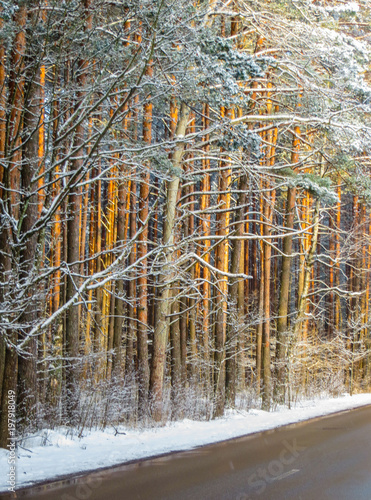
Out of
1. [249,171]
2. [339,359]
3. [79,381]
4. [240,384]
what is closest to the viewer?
[79,381]

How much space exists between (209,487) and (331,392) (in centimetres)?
1957

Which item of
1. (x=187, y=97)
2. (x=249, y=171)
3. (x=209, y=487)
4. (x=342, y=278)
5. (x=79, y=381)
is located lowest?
(x=342, y=278)

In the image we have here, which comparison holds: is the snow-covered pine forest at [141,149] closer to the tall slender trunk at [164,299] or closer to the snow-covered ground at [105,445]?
the tall slender trunk at [164,299]

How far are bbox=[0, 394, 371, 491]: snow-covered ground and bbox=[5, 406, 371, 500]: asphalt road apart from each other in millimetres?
396

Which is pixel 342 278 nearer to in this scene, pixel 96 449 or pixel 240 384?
pixel 240 384

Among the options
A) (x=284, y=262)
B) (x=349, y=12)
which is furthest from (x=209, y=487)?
(x=284, y=262)

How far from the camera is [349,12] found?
47.5 ft

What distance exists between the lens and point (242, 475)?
305 inches
